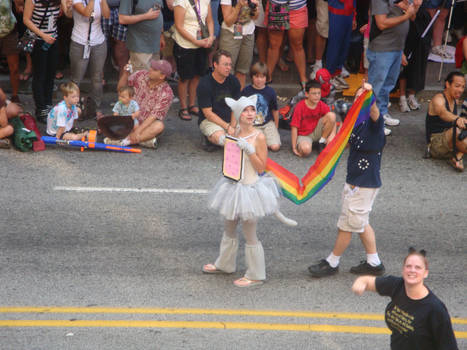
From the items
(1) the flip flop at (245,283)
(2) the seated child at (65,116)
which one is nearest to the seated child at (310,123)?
(2) the seated child at (65,116)

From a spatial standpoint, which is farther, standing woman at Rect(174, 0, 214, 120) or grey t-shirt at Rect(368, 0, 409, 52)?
standing woman at Rect(174, 0, 214, 120)

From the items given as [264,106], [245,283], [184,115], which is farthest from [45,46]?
[245,283]

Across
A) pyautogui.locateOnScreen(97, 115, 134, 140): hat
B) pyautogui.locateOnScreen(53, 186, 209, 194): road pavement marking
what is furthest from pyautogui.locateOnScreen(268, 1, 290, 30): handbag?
pyautogui.locateOnScreen(53, 186, 209, 194): road pavement marking

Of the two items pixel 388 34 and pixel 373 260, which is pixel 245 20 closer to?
pixel 388 34

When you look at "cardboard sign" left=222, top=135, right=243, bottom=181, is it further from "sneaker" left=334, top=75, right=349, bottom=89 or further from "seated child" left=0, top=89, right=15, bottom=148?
"sneaker" left=334, top=75, right=349, bottom=89

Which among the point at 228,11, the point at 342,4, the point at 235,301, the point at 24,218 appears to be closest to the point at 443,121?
the point at 342,4

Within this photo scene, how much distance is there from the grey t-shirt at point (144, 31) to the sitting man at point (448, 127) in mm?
4251

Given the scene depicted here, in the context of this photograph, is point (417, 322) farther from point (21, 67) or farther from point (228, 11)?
point (21, 67)

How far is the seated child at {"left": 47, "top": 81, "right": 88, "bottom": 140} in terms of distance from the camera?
35.8ft

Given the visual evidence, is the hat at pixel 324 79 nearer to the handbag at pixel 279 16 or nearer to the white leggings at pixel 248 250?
the handbag at pixel 279 16

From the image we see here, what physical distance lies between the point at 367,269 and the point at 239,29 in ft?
18.2

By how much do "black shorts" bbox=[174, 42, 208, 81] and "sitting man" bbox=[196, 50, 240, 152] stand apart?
113 centimetres

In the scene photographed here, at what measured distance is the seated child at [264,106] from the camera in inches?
429

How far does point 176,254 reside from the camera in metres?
8.16
